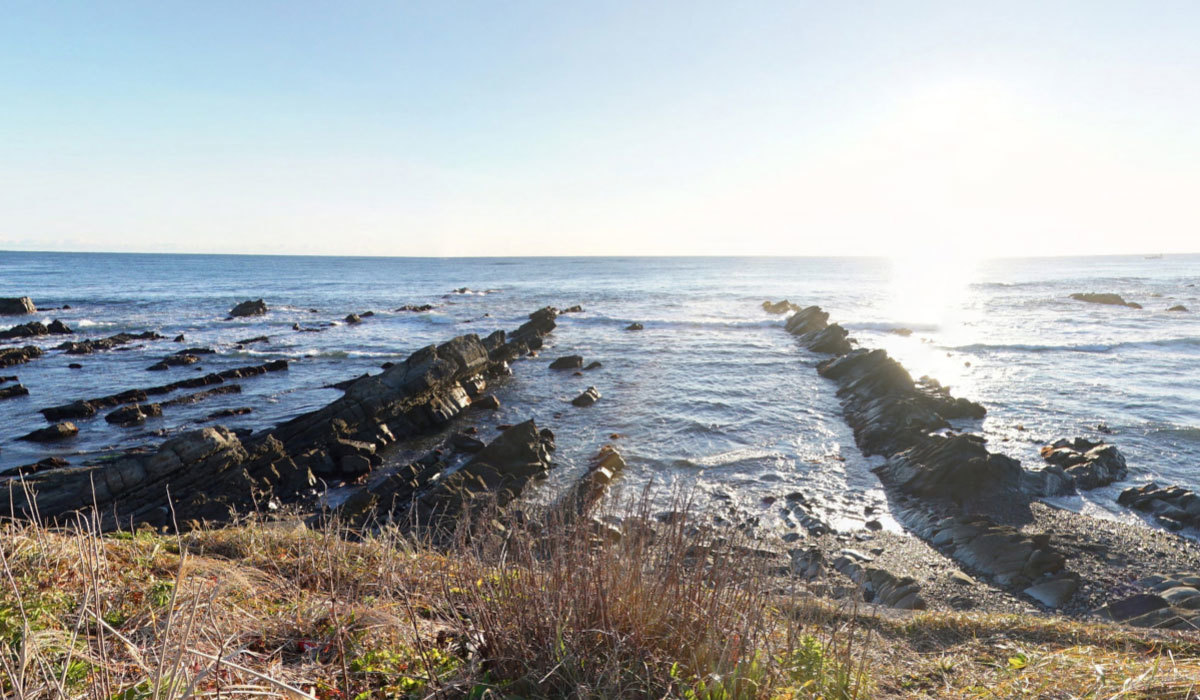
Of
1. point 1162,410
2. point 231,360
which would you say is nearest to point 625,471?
point 1162,410

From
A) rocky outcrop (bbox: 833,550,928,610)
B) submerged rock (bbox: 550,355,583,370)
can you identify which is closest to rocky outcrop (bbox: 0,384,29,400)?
submerged rock (bbox: 550,355,583,370)

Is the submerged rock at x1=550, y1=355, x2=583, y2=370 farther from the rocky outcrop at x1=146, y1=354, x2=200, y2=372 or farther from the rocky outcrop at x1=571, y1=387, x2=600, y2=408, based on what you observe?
the rocky outcrop at x1=146, y1=354, x2=200, y2=372

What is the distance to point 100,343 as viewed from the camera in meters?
29.4

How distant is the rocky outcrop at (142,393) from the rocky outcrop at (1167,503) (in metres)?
25.5

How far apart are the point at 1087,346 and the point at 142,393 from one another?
4056 cm

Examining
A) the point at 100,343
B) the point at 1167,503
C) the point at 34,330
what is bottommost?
the point at 1167,503

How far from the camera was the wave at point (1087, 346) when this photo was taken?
26.9 m

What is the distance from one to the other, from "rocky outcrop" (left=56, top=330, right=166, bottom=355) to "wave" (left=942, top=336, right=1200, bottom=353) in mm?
43700

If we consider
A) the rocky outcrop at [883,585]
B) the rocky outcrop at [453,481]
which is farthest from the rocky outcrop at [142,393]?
the rocky outcrop at [883,585]

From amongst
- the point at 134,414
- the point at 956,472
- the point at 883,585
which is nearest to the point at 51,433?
the point at 134,414

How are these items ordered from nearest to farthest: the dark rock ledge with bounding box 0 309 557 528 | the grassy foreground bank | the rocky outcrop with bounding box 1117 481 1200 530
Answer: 1. the grassy foreground bank
2. the rocky outcrop with bounding box 1117 481 1200 530
3. the dark rock ledge with bounding box 0 309 557 528

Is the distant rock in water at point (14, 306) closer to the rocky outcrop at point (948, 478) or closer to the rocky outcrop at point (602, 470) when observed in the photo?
the rocky outcrop at point (602, 470)

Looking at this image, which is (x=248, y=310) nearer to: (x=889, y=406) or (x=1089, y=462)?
(x=889, y=406)

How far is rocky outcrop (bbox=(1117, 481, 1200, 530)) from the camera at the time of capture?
9.65m
